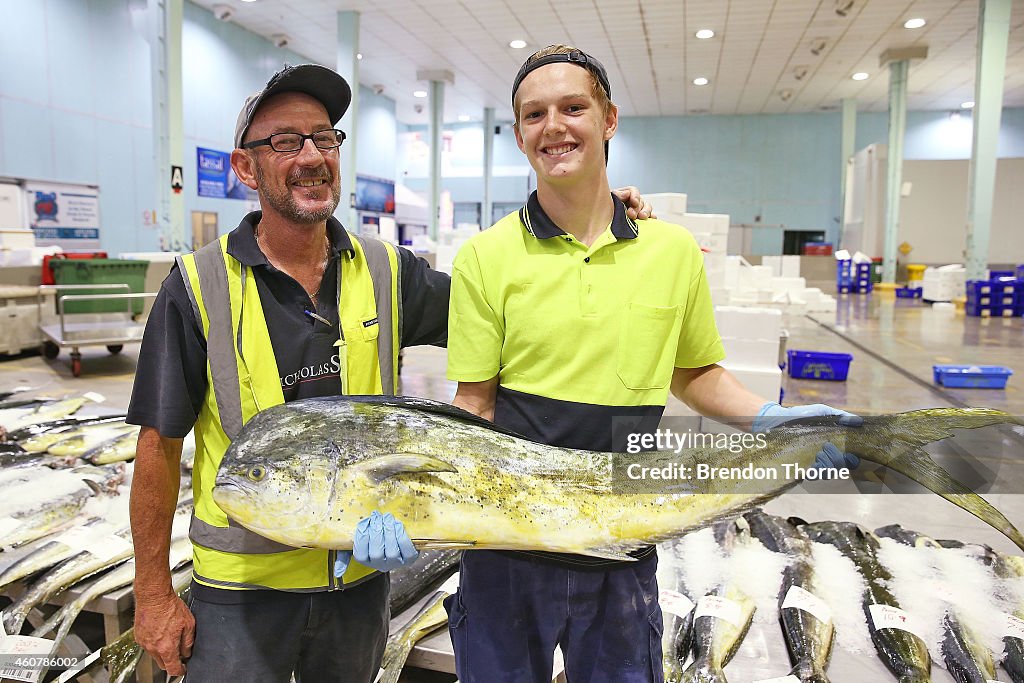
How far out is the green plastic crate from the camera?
8.96 meters

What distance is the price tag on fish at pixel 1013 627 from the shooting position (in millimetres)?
2375

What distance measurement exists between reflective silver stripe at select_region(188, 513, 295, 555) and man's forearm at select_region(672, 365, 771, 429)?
1097mm

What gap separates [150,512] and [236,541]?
23 cm

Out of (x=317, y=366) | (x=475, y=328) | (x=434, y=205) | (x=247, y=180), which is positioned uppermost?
(x=434, y=205)

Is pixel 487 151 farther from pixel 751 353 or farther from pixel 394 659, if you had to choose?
pixel 394 659

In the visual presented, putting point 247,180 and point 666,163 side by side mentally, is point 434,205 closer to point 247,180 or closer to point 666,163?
point 666,163

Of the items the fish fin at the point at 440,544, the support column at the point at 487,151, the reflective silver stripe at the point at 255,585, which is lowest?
the reflective silver stripe at the point at 255,585

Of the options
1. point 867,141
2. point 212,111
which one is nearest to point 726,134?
point 867,141

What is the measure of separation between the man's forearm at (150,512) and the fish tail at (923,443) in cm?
161

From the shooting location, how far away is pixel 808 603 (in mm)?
2537

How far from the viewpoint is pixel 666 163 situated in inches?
1055

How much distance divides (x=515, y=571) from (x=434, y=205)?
19.7m

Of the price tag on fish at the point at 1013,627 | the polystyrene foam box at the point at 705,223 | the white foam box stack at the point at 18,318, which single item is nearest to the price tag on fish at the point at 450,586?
the price tag on fish at the point at 1013,627

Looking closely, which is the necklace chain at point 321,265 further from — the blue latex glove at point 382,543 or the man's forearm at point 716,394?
the man's forearm at point 716,394
